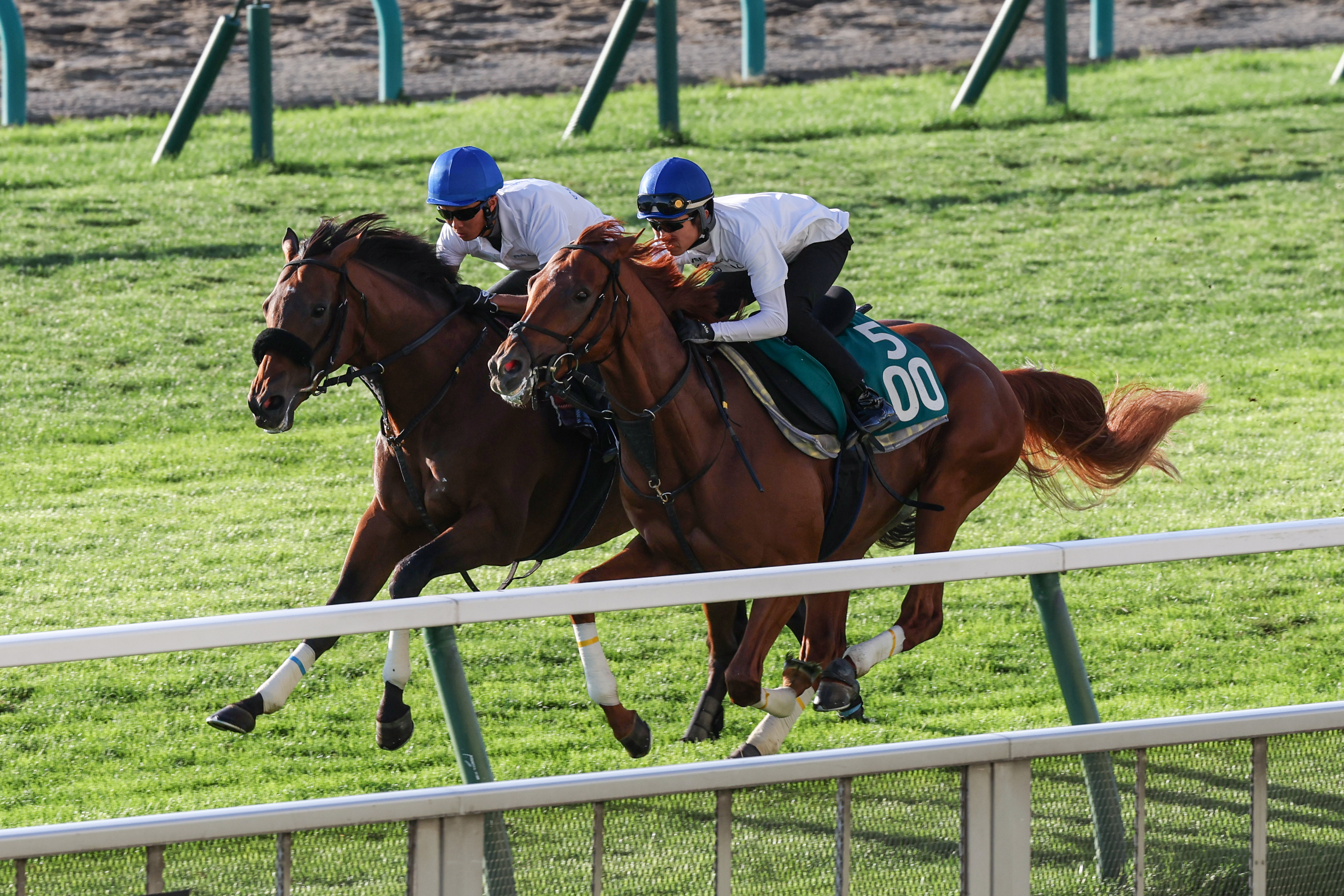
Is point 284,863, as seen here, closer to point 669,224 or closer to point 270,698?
point 270,698

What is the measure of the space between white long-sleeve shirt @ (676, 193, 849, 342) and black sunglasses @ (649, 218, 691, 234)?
0.38 feet

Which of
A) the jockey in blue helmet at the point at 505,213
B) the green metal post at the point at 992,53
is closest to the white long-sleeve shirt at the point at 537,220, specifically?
the jockey in blue helmet at the point at 505,213

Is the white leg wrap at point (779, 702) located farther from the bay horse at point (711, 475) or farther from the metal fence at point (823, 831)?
the metal fence at point (823, 831)

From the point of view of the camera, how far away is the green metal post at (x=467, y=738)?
267 centimetres

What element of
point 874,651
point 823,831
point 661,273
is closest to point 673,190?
point 661,273

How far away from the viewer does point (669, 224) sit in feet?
16.7

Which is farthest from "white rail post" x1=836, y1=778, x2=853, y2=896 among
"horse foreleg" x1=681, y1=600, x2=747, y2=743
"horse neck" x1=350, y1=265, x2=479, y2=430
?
"horse neck" x1=350, y1=265, x2=479, y2=430

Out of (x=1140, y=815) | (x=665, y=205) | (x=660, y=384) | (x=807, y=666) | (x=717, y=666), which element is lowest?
(x=717, y=666)

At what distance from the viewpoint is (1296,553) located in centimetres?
719

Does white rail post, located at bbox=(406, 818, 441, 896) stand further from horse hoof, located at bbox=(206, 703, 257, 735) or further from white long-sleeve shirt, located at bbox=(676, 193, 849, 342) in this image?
white long-sleeve shirt, located at bbox=(676, 193, 849, 342)

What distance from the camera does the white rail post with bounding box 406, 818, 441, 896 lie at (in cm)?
263

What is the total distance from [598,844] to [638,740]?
2.12 metres

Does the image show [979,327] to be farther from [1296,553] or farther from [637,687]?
[637,687]

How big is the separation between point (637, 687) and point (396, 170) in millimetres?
8854
